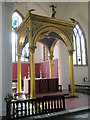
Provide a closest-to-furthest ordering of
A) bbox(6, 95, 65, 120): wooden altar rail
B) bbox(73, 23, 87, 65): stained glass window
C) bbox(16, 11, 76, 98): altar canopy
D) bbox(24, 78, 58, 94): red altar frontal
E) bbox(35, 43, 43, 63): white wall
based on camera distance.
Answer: bbox(6, 95, 65, 120): wooden altar rail, bbox(16, 11, 76, 98): altar canopy, bbox(24, 78, 58, 94): red altar frontal, bbox(73, 23, 87, 65): stained glass window, bbox(35, 43, 43, 63): white wall

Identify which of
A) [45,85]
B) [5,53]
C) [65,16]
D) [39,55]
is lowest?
[45,85]

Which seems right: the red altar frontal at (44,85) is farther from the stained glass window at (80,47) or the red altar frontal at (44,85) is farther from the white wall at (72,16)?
the stained glass window at (80,47)

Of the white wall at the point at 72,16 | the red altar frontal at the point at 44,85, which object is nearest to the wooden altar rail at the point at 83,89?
the white wall at the point at 72,16

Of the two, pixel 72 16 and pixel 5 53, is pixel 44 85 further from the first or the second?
pixel 72 16

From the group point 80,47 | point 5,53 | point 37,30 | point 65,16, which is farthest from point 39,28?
point 80,47

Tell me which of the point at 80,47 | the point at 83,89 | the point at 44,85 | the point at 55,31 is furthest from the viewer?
the point at 80,47

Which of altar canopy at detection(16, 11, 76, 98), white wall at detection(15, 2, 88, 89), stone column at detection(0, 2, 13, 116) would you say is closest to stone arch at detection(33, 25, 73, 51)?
altar canopy at detection(16, 11, 76, 98)

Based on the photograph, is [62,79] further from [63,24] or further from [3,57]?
[3,57]

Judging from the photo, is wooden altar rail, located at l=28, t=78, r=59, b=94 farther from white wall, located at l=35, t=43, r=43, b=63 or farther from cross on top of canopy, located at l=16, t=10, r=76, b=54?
white wall, located at l=35, t=43, r=43, b=63

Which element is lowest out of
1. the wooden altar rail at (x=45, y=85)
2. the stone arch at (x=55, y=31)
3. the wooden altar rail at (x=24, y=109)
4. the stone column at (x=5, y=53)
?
the wooden altar rail at (x=24, y=109)

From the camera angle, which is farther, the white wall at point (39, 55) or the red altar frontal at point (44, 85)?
the white wall at point (39, 55)

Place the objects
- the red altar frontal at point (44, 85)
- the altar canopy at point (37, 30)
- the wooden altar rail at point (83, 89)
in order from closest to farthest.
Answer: the altar canopy at point (37, 30)
the red altar frontal at point (44, 85)
the wooden altar rail at point (83, 89)

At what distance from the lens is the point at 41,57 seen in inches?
498

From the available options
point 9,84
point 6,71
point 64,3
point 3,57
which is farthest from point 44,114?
point 64,3
